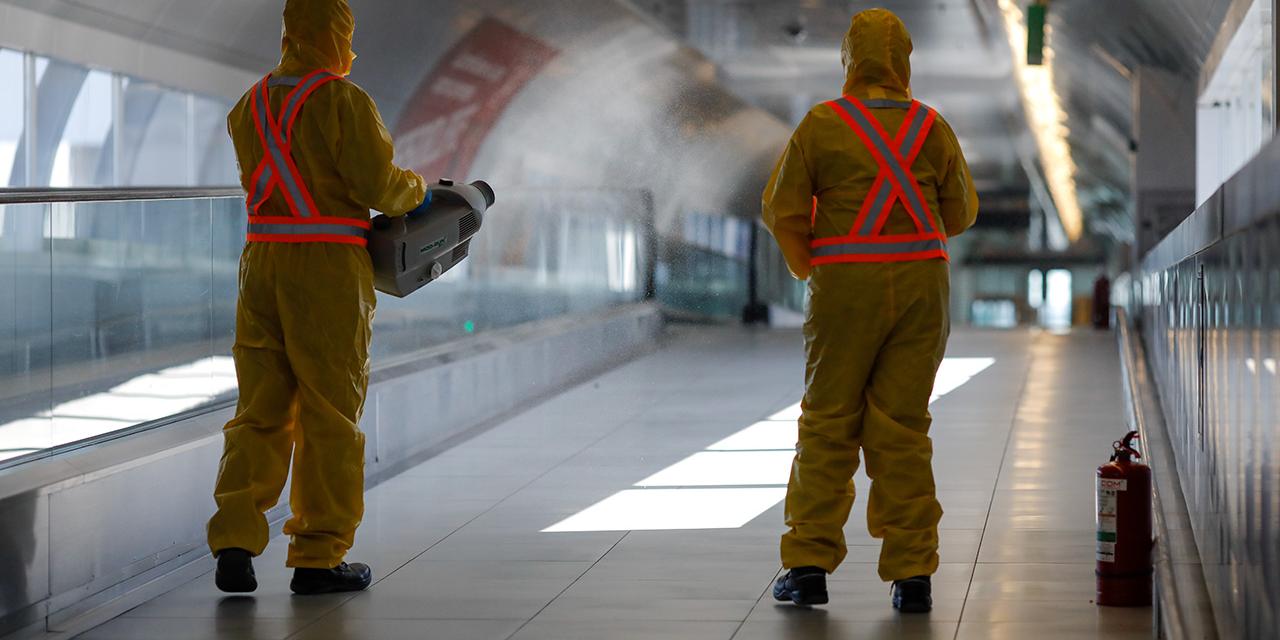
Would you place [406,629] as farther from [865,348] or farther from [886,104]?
[886,104]

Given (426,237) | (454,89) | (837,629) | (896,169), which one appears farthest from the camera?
(454,89)

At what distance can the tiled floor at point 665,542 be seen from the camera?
438 cm

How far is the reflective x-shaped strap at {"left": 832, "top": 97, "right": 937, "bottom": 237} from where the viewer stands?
4469 millimetres

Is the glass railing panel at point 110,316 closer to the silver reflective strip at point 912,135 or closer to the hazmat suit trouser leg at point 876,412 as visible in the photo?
the hazmat suit trouser leg at point 876,412

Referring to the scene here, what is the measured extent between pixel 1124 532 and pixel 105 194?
3302 mm

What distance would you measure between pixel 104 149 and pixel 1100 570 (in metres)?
13.4

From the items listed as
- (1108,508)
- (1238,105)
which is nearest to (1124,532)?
(1108,508)

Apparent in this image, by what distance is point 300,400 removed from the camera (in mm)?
4793

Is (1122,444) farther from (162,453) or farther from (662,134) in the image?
(662,134)

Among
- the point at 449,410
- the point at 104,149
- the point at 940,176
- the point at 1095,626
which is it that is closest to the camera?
the point at 1095,626

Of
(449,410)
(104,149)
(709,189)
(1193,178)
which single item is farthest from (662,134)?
(449,410)

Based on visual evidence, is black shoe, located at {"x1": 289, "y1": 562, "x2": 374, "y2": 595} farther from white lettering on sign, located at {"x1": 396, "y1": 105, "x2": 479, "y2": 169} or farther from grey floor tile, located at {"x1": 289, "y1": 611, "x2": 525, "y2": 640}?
white lettering on sign, located at {"x1": 396, "y1": 105, "x2": 479, "y2": 169}

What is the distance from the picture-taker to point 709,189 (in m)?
28.2

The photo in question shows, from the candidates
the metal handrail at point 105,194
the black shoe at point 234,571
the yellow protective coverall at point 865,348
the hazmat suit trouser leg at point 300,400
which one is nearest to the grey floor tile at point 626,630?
the yellow protective coverall at point 865,348
